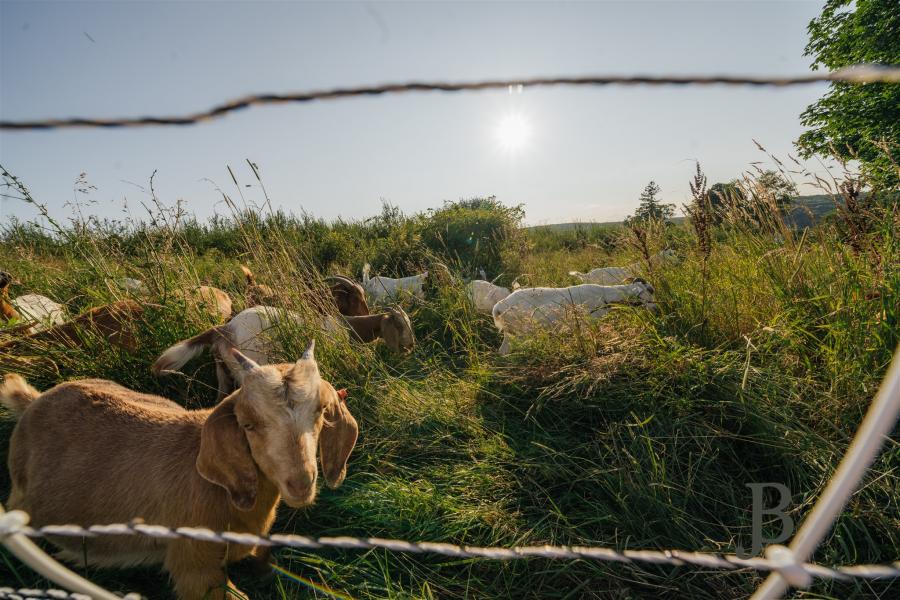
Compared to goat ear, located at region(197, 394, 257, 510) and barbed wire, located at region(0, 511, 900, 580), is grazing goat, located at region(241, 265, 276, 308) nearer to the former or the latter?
goat ear, located at region(197, 394, 257, 510)

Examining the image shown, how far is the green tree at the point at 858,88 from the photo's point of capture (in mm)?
11578

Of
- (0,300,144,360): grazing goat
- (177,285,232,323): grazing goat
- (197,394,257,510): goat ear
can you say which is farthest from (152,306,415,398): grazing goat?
(197,394,257,510): goat ear

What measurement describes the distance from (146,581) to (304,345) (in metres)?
1.67

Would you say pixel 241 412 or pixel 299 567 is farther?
pixel 299 567

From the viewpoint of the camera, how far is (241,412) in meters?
1.73

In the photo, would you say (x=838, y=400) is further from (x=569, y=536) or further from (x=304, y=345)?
(x=304, y=345)

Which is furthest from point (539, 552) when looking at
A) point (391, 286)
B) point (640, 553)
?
point (391, 286)

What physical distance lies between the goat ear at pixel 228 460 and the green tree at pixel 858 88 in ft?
47.8

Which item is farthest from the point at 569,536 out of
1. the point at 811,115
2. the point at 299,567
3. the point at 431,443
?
the point at 811,115

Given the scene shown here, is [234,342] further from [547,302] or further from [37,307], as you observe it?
[37,307]

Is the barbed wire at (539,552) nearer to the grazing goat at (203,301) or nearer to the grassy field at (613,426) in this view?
the grassy field at (613,426)

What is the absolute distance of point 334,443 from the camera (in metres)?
2.05

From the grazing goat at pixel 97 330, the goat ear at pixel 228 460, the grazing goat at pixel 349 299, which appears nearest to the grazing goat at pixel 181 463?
the goat ear at pixel 228 460

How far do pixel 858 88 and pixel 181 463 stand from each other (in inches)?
703
